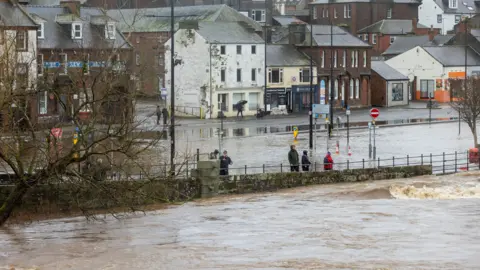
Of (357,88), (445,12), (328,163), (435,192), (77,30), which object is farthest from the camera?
(445,12)

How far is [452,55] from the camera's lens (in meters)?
103

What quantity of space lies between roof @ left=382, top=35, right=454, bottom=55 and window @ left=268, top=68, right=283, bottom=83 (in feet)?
106

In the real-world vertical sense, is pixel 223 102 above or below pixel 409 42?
below

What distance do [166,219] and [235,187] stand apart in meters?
6.20

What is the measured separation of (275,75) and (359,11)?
5364 centimetres

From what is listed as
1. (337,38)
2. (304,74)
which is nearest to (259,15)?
(337,38)

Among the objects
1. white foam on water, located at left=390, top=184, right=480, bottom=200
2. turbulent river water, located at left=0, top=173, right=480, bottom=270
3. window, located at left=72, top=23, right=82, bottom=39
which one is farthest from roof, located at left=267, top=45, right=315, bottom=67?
turbulent river water, located at left=0, top=173, right=480, bottom=270

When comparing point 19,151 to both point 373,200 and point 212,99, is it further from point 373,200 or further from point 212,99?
point 212,99

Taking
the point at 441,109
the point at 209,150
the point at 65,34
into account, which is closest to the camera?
the point at 209,150

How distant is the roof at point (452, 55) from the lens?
101938 millimetres

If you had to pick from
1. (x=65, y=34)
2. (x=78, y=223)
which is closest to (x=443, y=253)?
(x=78, y=223)

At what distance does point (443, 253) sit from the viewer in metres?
29.8

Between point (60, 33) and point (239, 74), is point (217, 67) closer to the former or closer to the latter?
point (239, 74)

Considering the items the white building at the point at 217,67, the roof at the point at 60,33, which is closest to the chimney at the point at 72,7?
the roof at the point at 60,33
